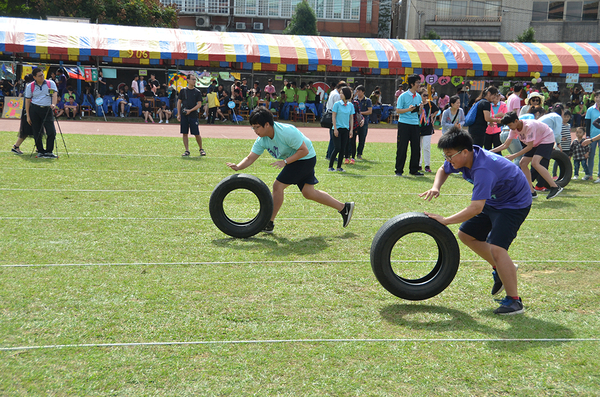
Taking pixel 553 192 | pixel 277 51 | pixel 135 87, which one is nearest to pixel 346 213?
pixel 553 192

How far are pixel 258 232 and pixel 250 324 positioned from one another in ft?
8.84

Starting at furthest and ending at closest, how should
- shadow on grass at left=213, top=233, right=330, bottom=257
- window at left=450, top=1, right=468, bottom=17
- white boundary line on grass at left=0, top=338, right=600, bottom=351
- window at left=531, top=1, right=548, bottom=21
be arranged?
1. window at left=450, top=1, right=468, bottom=17
2. window at left=531, top=1, right=548, bottom=21
3. shadow on grass at left=213, top=233, right=330, bottom=257
4. white boundary line on grass at left=0, top=338, right=600, bottom=351

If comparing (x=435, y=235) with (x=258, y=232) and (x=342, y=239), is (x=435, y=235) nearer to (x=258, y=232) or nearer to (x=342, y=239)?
(x=342, y=239)

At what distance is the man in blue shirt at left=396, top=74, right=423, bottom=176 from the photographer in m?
11.6

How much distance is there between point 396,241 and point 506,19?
51286 millimetres

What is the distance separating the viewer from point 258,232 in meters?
7.01

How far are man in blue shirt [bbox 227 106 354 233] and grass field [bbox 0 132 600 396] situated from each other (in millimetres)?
518

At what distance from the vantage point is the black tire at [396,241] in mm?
4691

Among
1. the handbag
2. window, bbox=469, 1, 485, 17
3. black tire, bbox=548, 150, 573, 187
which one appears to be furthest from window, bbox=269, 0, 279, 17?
black tire, bbox=548, 150, 573, 187

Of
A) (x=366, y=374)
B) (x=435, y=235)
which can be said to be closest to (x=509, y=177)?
(x=435, y=235)

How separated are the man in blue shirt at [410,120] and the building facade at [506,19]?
138 feet

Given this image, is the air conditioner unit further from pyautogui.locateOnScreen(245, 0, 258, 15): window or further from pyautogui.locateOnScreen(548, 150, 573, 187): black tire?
pyautogui.locateOnScreen(548, 150, 573, 187): black tire

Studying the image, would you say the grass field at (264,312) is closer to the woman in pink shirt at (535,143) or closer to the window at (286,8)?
the woman in pink shirt at (535,143)

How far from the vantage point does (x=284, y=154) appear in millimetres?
7145
